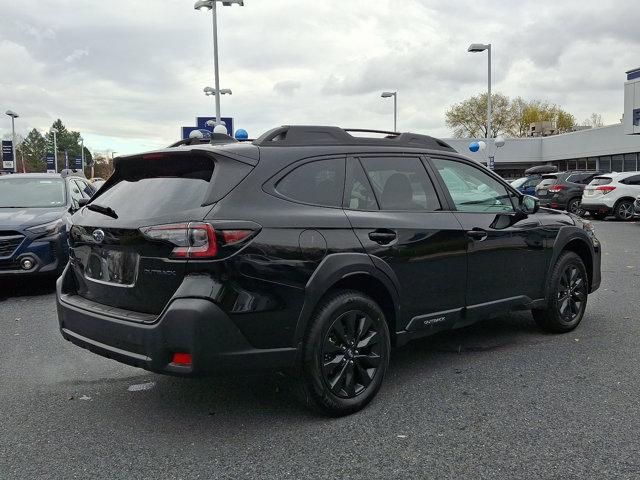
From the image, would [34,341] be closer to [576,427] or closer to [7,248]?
[7,248]

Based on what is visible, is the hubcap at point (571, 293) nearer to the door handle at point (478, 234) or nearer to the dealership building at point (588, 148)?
the door handle at point (478, 234)

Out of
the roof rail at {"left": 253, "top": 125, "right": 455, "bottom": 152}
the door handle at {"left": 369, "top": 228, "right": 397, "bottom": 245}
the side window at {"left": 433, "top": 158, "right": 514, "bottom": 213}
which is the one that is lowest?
the door handle at {"left": 369, "top": 228, "right": 397, "bottom": 245}

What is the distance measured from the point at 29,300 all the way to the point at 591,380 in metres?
6.29

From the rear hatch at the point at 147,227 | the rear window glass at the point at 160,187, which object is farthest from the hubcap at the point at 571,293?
the rear window glass at the point at 160,187

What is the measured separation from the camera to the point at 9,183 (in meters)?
8.99

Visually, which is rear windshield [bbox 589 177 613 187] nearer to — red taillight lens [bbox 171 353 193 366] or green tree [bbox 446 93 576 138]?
red taillight lens [bbox 171 353 193 366]

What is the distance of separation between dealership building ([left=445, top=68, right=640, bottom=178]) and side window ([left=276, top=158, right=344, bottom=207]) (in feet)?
90.8

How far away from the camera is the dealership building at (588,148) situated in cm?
3088

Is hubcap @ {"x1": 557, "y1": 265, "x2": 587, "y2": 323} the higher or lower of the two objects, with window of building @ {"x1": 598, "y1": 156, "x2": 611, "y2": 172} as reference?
lower

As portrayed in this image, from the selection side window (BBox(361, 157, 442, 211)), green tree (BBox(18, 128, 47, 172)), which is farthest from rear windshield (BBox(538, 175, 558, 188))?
green tree (BBox(18, 128, 47, 172))

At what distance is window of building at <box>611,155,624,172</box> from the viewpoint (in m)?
39.8

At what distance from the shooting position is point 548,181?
70.5 feet

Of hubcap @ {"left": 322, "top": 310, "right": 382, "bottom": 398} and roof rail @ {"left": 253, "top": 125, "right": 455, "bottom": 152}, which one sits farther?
roof rail @ {"left": 253, "top": 125, "right": 455, "bottom": 152}

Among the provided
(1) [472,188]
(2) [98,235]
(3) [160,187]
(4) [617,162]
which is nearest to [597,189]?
(1) [472,188]
